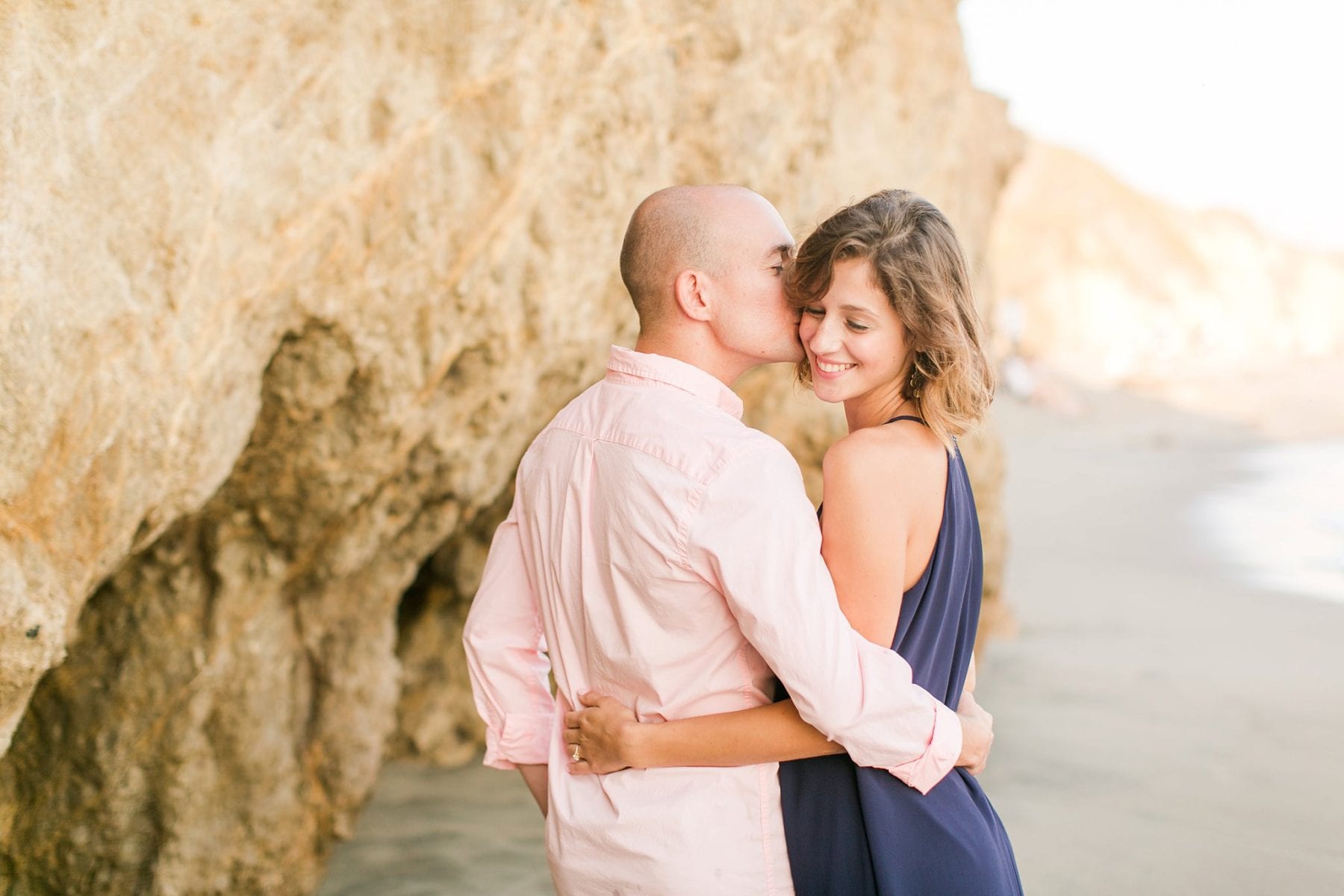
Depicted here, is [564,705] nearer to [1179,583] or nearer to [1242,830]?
[1242,830]

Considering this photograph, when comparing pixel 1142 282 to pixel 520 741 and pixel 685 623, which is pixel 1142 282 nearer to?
pixel 520 741

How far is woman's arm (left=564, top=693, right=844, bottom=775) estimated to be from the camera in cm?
196

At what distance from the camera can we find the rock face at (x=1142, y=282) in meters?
48.9

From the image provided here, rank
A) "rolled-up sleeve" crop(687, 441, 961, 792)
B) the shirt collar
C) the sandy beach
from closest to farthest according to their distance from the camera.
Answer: "rolled-up sleeve" crop(687, 441, 961, 792) → the shirt collar → the sandy beach

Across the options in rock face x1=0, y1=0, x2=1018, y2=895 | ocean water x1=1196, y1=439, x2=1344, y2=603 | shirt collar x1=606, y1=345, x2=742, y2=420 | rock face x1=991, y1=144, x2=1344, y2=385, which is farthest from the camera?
rock face x1=991, y1=144, x2=1344, y2=385

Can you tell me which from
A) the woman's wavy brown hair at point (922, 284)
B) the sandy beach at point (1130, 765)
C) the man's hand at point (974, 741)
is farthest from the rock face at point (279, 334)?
the man's hand at point (974, 741)

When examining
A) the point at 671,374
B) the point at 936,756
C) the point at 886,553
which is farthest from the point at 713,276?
the point at 936,756

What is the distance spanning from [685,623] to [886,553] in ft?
1.22

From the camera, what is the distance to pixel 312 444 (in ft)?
10.8

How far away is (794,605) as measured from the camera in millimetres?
1827

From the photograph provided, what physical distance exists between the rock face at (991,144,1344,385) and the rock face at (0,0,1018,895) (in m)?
40.0

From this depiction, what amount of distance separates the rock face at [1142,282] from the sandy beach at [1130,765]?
33838mm

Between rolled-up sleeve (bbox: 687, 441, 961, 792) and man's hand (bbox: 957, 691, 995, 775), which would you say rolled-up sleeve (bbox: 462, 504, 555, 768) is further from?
man's hand (bbox: 957, 691, 995, 775)

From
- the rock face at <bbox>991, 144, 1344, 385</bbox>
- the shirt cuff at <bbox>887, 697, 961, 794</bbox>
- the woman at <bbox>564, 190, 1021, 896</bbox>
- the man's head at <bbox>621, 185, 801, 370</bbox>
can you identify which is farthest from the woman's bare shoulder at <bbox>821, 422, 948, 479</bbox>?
the rock face at <bbox>991, 144, 1344, 385</bbox>
